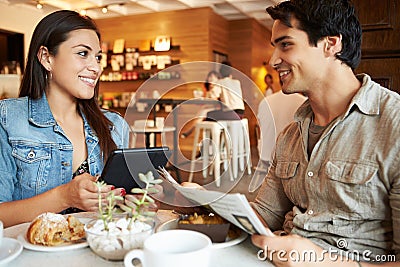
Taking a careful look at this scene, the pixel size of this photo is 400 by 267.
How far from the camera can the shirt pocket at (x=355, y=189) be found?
Result: 855 millimetres

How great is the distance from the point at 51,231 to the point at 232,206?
0.40 meters

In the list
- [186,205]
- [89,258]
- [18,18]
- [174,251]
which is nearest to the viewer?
[174,251]

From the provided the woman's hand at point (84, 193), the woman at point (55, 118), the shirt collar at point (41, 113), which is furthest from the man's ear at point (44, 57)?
the woman's hand at point (84, 193)

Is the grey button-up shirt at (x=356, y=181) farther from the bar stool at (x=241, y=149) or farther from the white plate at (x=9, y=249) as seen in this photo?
the white plate at (x=9, y=249)

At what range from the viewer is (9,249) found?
28.7 inches

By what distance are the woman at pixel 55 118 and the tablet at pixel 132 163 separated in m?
0.36

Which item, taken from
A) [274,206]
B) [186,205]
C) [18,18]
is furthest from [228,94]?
[18,18]

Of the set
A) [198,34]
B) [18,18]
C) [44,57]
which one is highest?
[18,18]

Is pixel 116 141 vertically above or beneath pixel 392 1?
beneath

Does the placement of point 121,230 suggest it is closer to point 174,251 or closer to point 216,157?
point 174,251

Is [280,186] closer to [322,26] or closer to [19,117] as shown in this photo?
[322,26]

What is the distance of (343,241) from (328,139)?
260 millimetres

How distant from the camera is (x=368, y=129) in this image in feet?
2.93

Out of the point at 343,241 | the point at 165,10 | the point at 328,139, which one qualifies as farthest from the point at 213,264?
the point at 165,10
